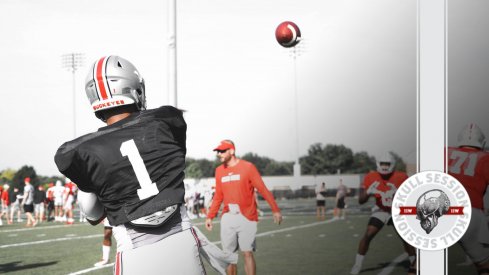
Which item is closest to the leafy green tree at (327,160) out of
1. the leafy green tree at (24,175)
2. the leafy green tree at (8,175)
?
the leafy green tree at (24,175)

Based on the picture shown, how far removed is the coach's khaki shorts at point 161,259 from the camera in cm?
227

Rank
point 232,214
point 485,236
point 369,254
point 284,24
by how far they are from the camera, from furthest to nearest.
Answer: point 369,254, point 232,214, point 485,236, point 284,24

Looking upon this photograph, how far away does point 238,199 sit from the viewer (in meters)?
6.23

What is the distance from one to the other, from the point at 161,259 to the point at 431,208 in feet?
4.77

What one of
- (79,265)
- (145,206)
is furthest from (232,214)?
(145,206)

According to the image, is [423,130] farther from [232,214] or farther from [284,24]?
[232,214]

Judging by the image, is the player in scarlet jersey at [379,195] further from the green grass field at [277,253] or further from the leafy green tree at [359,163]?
the leafy green tree at [359,163]

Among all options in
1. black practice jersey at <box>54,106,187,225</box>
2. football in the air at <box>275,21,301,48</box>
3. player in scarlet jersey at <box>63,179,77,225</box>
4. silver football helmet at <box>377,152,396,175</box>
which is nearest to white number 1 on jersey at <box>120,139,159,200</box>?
black practice jersey at <box>54,106,187,225</box>

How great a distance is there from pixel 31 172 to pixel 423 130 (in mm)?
59399

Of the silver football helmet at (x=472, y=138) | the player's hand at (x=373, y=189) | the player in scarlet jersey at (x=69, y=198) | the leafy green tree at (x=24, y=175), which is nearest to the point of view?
the silver football helmet at (x=472, y=138)

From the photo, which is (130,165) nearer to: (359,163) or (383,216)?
(383,216)

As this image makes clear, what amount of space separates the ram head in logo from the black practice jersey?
4.36ft

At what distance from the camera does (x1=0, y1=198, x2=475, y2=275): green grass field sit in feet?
25.3

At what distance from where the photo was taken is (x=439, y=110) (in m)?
2.86
